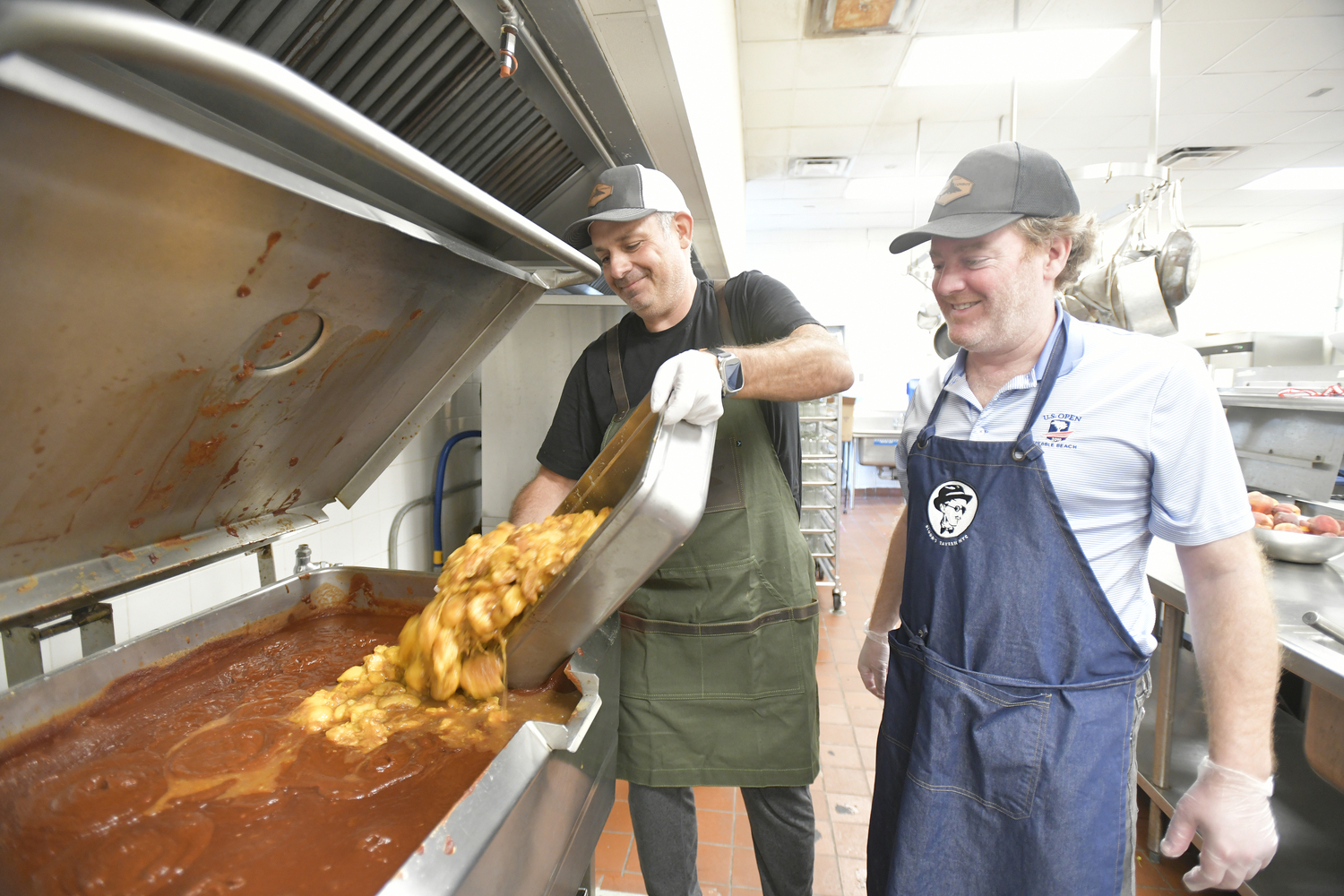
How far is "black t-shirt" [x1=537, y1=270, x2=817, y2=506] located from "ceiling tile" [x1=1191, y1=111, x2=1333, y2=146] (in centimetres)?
611

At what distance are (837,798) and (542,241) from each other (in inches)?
101

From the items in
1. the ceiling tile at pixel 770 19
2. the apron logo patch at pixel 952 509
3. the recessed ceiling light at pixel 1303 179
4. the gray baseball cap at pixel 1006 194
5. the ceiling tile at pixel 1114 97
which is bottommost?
the apron logo patch at pixel 952 509

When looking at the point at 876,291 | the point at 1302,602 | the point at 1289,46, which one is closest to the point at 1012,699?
the point at 1302,602

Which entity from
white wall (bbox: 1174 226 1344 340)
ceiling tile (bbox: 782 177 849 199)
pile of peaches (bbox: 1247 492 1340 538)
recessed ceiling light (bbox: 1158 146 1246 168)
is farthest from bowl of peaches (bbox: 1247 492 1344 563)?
white wall (bbox: 1174 226 1344 340)

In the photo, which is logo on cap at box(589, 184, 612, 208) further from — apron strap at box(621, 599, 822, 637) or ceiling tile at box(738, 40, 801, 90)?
ceiling tile at box(738, 40, 801, 90)

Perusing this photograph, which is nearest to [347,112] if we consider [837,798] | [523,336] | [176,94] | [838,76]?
[176,94]

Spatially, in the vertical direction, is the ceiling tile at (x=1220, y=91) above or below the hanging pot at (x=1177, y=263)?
above

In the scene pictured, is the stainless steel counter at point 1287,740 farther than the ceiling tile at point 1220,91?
No

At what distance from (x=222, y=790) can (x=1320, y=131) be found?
8.66 m

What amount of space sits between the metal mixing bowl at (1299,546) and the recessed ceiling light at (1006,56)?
3.11m

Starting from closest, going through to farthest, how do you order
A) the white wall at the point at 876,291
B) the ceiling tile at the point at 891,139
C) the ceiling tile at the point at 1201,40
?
the ceiling tile at the point at 1201,40 < the ceiling tile at the point at 891,139 < the white wall at the point at 876,291

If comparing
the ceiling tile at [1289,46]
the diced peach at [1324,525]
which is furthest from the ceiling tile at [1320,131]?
the diced peach at [1324,525]

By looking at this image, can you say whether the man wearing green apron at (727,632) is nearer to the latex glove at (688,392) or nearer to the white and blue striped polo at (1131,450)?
the latex glove at (688,392)

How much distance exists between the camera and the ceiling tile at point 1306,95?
4523 millimetres
